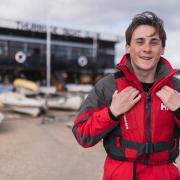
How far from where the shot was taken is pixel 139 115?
1559 millimetres

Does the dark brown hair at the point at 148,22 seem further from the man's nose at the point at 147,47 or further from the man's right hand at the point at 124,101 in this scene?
the man's right hand at the point at 124,101

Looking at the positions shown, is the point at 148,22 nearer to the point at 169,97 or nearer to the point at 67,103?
the point at 169,97

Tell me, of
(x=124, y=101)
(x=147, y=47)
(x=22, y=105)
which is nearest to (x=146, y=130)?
(x=124, y=101)

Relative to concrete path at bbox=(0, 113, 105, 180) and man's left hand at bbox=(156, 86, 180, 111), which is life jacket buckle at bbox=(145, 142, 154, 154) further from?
concrete path at bbox=(0, 113, 105, 180)

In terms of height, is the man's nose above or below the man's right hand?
above

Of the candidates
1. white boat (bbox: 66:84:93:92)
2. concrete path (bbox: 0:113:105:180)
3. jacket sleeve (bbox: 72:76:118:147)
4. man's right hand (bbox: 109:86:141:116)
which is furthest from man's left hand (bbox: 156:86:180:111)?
white boat (bbox: 66:84:93:92)

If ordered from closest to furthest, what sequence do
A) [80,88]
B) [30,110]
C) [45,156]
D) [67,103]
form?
[45,156] → [30,110] → [67,103] → [80,88]

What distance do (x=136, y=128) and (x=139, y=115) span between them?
0.07m

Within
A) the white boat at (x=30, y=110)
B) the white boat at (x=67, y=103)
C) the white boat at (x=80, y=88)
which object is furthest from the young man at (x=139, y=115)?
the white boat at (x=80, y=88)

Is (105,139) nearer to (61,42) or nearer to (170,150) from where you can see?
(170,150)

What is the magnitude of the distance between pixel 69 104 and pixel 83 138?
11233 millimetres

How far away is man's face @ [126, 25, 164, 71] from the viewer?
1596 millimetres

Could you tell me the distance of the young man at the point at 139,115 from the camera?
5.06 feet

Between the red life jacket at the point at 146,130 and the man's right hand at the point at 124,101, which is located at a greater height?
the man's right hand at the point at 124,101
